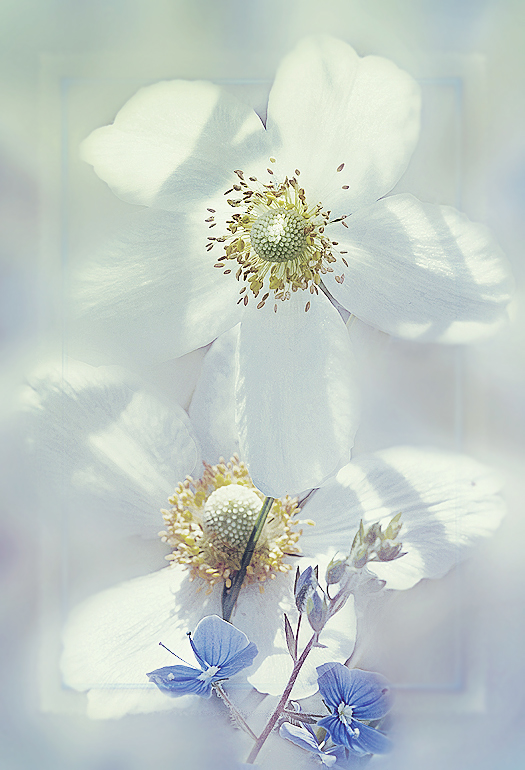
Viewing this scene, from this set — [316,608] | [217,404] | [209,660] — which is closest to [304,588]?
[316,608]

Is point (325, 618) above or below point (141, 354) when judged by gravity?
below

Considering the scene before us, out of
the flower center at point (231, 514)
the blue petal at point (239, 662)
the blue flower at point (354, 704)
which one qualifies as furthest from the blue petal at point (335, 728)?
the flower center at point (231, 514)

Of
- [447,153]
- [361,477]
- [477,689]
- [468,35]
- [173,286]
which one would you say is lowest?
[477,689]

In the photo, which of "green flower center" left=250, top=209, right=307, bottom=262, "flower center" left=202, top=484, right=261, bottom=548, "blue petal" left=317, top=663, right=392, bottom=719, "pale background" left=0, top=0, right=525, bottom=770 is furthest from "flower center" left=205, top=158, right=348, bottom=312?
"blue petal" left=317, top=663, right=392, bottom=719

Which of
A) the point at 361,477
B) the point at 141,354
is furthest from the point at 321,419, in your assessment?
the point at 141,354

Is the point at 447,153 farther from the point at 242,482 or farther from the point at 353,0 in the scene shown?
the point at 242,482

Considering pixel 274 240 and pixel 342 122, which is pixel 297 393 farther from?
pixel 342 122
